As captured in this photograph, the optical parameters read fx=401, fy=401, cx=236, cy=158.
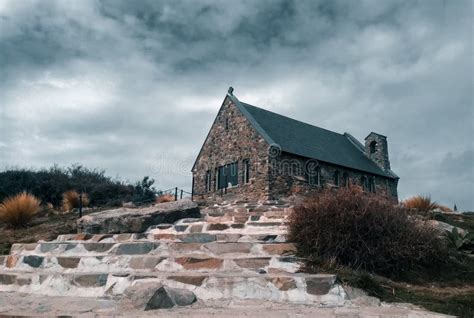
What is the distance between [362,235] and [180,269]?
8.86ft

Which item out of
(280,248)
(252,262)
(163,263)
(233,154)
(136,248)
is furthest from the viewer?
(233,154)

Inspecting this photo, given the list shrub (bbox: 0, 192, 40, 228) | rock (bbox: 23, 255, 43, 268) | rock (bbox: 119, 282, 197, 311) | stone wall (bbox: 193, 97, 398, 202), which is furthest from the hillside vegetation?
stone wall (bbox: 193, 97, 398, 202)

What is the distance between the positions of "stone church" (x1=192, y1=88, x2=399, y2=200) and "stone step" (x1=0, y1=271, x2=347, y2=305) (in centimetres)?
1324

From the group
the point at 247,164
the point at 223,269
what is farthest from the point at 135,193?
the point at 223,269

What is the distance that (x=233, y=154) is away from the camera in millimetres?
21000

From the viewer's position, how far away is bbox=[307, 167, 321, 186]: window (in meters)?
19.8

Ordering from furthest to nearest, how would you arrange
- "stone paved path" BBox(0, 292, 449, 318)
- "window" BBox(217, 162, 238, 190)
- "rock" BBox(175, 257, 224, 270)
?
"window" BBox(217, 162, 238, 190) → "rock" BBox(175, 257, 224, 270) → "stone paved path" BBox(0, 292, 449, 318)

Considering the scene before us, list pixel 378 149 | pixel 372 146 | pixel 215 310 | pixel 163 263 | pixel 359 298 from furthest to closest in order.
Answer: pixel 372 146
pixel 378 149
pixel 163 263
pixel 359 298
pixel 215 310

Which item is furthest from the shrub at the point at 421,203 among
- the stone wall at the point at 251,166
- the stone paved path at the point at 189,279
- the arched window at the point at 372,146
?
the arched window at the point at 372,146

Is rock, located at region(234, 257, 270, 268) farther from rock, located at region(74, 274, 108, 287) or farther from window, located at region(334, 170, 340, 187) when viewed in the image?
window, located at region(334, 170, 340, 187)

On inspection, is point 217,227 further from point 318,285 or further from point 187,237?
point 318,285

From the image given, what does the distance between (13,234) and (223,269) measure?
22.5 feet

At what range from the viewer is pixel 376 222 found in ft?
19.8

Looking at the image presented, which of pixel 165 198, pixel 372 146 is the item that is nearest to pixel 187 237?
pixel 165 198
